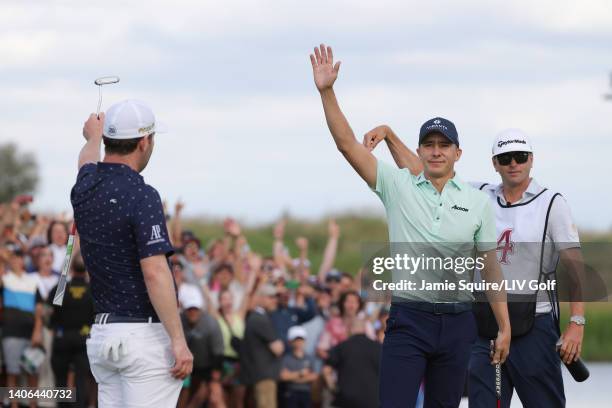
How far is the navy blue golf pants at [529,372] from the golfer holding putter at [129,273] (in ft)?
9.93

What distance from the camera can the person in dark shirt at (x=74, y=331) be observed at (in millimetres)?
15359

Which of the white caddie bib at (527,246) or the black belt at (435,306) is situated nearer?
the black belt at (435,306)

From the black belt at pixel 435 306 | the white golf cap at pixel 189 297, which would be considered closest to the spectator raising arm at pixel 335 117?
the black belt at pixel 435 306

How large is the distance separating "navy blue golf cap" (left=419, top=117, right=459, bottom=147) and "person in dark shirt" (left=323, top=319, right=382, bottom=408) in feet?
25.2

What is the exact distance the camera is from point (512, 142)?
358 inches

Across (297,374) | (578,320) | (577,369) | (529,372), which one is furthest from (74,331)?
(578,320)

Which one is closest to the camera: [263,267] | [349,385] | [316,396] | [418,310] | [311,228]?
[418,310]

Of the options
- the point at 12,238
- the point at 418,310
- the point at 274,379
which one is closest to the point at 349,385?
the point at 274,379

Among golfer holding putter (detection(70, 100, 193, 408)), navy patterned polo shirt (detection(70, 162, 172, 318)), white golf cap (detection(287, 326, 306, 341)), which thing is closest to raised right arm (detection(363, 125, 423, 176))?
golfer holding putter (detection(70, 100, 193, 408))

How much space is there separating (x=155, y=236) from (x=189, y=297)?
9.24 m

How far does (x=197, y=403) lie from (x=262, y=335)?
125 cm

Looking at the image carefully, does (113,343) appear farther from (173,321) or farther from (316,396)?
(316,396)

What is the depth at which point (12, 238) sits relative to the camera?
706 inches

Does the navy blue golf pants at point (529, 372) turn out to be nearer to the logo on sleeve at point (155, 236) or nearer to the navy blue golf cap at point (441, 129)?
the navy blue golf cap at point (441, 129)
